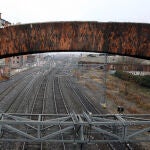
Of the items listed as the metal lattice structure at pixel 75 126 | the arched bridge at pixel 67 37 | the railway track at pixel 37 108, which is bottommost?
the railway track at pixel 37 108

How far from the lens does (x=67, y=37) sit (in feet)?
22.8

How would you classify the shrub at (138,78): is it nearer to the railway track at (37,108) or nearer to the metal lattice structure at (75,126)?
the railway track at (37,108)

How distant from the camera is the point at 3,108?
23922mm

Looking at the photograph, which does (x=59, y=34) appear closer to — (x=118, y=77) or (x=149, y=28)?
(x=149, y=28)

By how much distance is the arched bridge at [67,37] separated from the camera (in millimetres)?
6938

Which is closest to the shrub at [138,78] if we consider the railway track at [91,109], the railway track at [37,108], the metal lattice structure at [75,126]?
the railway track at [91,109]

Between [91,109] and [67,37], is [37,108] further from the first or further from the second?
[67,37]

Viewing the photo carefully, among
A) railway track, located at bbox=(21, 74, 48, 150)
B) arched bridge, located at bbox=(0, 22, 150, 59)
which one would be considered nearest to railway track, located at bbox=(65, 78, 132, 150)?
railway track, located at bbox=(21, 74, 48, 150)

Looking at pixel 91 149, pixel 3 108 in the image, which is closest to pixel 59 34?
pixel 91 149

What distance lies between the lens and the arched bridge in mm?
6938

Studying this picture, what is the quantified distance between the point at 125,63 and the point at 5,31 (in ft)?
172

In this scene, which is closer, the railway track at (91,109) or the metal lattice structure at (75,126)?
the metal lattice structure at (75,126)

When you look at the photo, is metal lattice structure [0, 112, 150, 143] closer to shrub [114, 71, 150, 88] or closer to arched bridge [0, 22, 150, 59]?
arched bridge [0, 22, 150, 59]

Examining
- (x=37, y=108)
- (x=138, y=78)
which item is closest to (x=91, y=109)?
(x=37, y=108)
